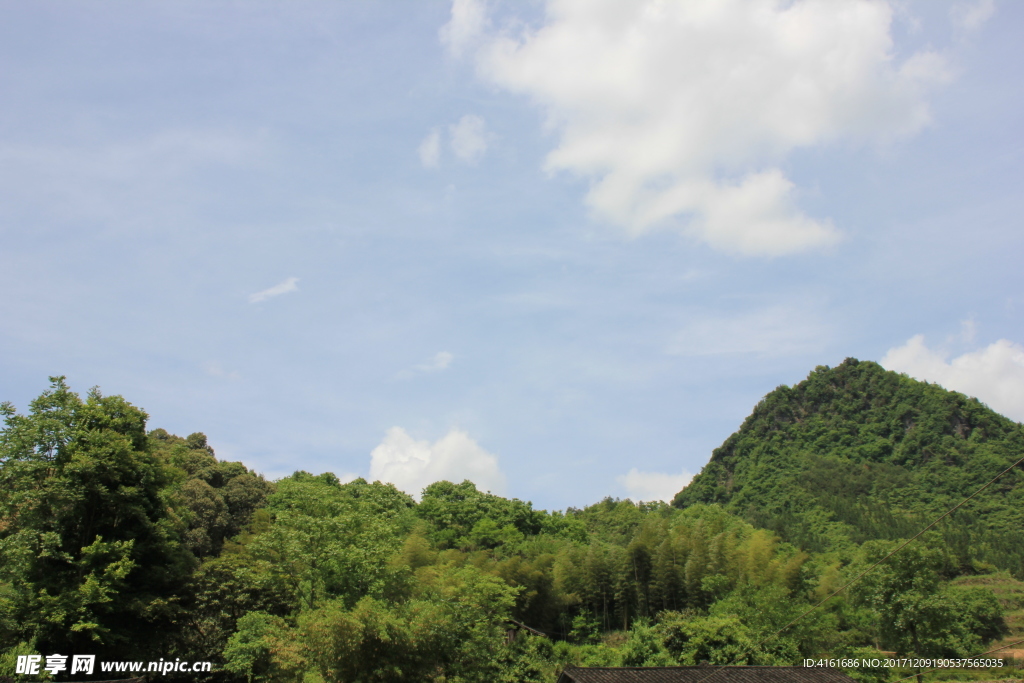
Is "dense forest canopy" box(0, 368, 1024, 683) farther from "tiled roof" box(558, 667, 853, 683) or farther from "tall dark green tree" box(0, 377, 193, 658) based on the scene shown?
"tiled roof" box(558, 667, 853, 683)

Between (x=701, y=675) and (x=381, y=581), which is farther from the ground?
(x=381, y=581)

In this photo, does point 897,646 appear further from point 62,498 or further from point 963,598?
point 62,498

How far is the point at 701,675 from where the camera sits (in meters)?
20.6

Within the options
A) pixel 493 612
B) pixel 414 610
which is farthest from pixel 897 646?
pixel 414 610

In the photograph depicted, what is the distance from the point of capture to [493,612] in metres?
27.1

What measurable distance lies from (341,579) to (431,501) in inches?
1180

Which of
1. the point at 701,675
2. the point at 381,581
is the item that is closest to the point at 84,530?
the point at 381,581

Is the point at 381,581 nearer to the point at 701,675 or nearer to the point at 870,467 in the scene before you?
the point at 701,675

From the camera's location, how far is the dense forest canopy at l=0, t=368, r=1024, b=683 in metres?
21.0

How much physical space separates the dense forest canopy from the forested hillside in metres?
4.77

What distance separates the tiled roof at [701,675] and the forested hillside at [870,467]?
36168mm

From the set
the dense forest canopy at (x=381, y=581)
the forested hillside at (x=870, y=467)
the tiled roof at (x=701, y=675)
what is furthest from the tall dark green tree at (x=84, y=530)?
the forested hillside at (x=870, y=467)

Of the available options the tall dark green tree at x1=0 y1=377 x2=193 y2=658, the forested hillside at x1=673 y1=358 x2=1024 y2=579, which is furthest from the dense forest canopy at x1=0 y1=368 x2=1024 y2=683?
the forested hillside at x1=673 y1=358 x2=1024 y2=579

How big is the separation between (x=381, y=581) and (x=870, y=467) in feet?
252
